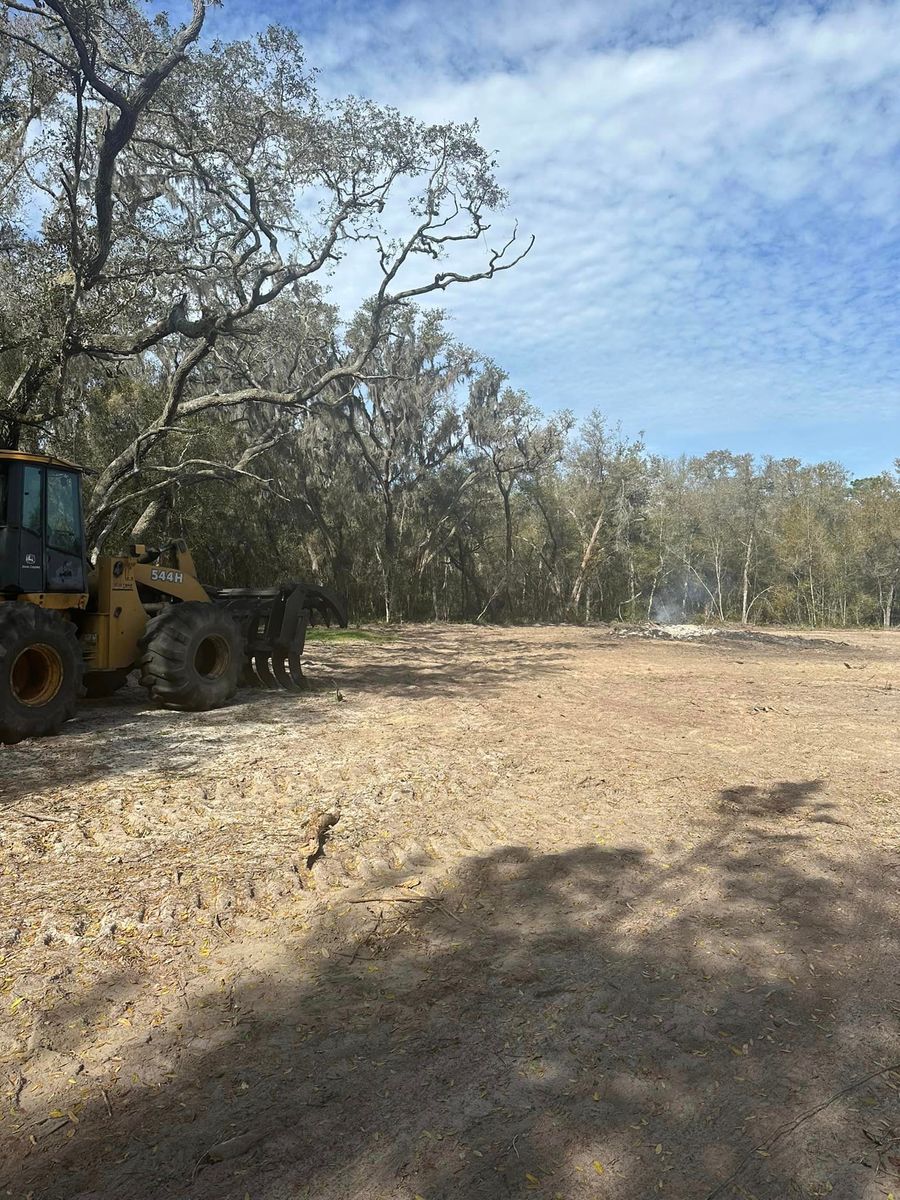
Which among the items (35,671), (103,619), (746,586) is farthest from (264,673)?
(746,586)

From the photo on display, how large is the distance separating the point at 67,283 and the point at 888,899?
13701 millimetres

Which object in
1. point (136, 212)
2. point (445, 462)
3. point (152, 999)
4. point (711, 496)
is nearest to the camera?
point (152, 999)

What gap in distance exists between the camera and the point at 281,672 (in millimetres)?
10336

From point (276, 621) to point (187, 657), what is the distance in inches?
Result: 77.4

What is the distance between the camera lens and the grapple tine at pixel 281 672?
10232 mm

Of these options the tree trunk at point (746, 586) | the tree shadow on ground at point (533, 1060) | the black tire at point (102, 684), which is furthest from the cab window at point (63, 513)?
the tree trunk at point (746, 586)

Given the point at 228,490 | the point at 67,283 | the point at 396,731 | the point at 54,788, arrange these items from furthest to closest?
the point at 228,490 < the point at 67,283 < the point at 396,731 < the point at 54,788

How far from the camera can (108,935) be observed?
3590mm

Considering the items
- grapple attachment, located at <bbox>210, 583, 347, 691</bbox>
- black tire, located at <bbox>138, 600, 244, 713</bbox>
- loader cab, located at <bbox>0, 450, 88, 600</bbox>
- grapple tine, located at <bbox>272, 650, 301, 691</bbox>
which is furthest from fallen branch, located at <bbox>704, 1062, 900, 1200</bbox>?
grapple tine, located at <bbox>272, 650, 301, 691</bbox>

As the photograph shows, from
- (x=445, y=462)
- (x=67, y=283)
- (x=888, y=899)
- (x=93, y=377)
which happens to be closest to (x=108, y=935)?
(x=888, y=899)

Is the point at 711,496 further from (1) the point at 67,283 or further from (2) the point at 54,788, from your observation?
(2) the point at 54,788

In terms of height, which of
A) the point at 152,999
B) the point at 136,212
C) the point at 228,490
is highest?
the point at 136,212

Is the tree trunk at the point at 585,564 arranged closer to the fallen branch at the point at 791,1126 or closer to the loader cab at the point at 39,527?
the loader cab at the point at 39,527

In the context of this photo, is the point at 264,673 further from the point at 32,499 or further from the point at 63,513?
the point at 32,499
